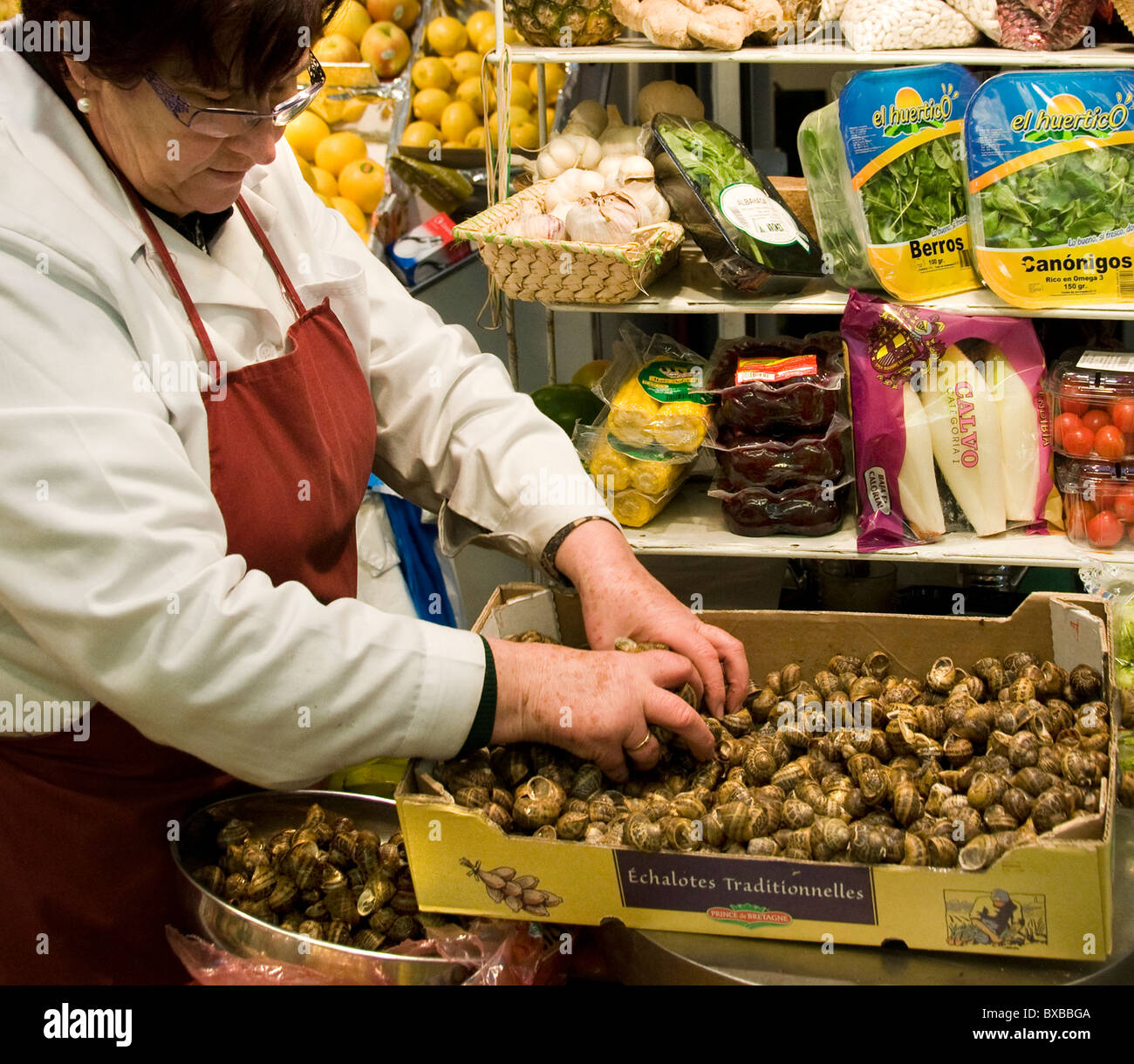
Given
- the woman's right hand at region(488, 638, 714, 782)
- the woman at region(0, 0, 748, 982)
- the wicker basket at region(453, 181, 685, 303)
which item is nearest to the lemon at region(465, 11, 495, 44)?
the wicker basket at region(453, 181, 685, 303)

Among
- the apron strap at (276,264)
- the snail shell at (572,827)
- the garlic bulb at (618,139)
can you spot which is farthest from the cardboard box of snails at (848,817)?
the garlic bulb at (618,139)

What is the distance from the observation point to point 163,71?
1.22 meters

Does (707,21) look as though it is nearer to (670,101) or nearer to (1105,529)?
(670,101)

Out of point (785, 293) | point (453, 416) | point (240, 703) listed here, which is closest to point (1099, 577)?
point (785, 293)

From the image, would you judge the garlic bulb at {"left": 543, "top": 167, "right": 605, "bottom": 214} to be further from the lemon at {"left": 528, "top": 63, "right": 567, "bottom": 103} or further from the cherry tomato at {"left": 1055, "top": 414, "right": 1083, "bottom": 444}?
the cherry tomato at {"left": 1055, "top": 414, "right": 1083, "bottom": 444}

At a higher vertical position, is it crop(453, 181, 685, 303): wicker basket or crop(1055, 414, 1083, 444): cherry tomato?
crop(453, 181, 685, 303): wicker basket

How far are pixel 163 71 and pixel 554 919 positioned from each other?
3.14ft

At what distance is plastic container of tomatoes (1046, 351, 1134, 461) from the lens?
237 cm

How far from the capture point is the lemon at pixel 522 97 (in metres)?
3.47

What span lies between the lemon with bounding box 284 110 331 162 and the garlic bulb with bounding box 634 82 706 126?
1.19 meters

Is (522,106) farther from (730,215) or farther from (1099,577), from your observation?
(1099,577)

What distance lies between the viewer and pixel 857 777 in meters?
1.32

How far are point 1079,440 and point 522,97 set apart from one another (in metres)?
1.90

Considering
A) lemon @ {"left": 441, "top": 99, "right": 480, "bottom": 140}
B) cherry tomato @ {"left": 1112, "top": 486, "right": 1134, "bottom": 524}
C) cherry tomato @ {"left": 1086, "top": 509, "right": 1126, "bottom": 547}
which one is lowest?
cherry tomato @ {"left": 1086, "top": 509, "right": 1126, "bottom": 547}
